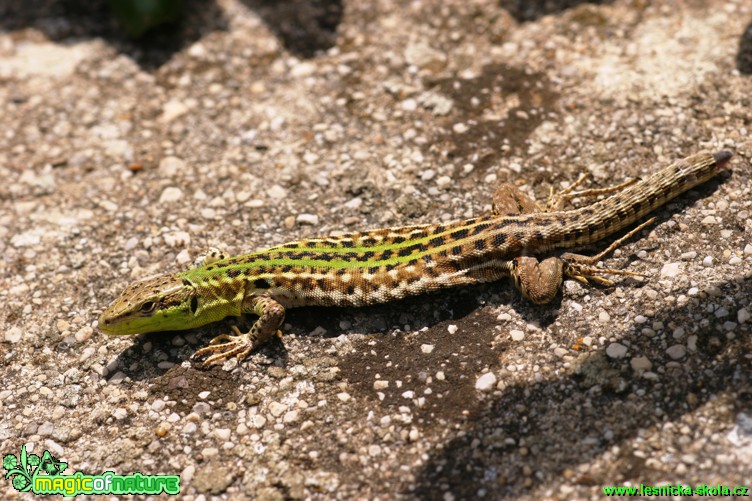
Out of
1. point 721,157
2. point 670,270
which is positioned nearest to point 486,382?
point 670,270

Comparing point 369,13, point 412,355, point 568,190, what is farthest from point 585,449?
point 369,13

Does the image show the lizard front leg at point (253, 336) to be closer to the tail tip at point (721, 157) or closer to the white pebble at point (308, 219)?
the white pebble at point (308, 219)

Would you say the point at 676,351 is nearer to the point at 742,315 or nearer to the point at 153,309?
the point at 742,315

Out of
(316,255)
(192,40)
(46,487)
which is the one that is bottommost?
(46,487)

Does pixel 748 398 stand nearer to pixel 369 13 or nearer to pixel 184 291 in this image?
pixel 184 291

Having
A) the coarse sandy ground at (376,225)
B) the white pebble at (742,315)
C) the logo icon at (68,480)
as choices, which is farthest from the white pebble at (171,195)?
the white pebble at (742,315)

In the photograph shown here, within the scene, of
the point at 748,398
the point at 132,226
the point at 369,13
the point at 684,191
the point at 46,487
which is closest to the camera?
the point at 748,398
